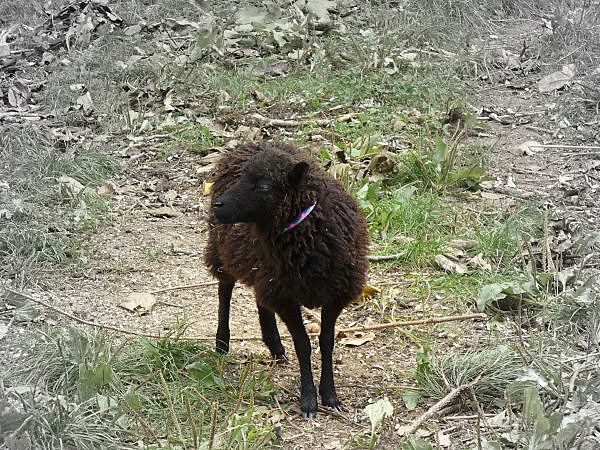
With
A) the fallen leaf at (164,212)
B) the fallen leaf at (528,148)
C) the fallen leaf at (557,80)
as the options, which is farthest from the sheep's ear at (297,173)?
the fallen leaf at (557,80)

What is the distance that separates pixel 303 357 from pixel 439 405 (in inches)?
29.6

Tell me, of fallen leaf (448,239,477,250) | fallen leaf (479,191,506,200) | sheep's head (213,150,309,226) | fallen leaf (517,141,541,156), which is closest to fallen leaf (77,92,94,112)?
fallen leaf (479,191,506,200)

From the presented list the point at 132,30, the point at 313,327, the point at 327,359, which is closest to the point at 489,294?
the point at 313,327

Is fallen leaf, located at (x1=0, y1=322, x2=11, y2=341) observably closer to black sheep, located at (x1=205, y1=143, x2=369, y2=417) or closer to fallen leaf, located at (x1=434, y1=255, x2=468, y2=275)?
black sheep, located at (x1=205, y1=143, x2=369, y2=417)

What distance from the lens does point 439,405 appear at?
417cm

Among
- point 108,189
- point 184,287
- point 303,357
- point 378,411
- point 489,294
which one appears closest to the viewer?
point 378,411

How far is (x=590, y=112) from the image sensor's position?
8.33 metres

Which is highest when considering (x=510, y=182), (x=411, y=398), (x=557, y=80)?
(x=557, y=80)

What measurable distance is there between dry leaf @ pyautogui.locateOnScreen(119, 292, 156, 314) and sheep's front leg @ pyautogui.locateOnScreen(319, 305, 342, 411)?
1501 millimetres

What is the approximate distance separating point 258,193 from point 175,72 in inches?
200

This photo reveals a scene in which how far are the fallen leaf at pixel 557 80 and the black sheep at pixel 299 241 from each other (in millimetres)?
5008

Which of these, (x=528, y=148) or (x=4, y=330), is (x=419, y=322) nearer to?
(x=4, y=330)

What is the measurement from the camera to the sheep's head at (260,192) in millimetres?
4312

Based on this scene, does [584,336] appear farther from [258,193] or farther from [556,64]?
[556,64]
